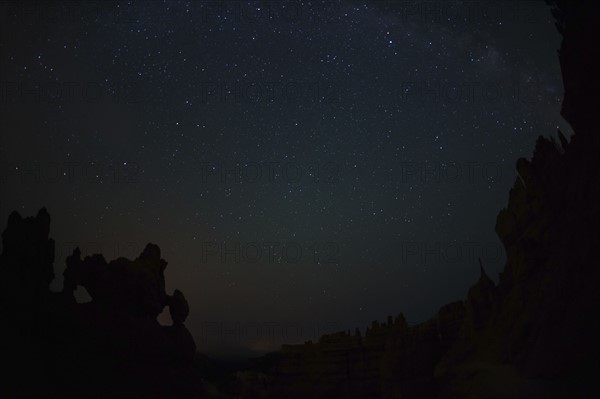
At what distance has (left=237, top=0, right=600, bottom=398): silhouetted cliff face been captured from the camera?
23281 mm

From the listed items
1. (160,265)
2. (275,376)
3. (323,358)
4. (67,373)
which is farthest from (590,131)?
(275,376)

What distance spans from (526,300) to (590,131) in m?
12.5

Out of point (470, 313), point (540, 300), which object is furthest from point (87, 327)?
point (470, 313)

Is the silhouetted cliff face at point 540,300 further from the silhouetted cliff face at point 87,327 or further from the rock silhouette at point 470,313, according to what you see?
the silhouetted cliff face at point 87,327

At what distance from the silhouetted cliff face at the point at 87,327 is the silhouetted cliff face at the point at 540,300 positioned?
18912mm

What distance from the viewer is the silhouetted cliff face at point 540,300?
23281 mm

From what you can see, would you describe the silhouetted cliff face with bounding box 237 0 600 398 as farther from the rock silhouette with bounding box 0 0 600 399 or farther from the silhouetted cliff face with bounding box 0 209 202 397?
the silhouetted cliff face with bounding box 0 209 202 397

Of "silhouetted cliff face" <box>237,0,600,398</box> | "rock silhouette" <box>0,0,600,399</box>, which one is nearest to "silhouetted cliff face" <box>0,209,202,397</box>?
"rock silhouette" <box>0,0,600,399</box>

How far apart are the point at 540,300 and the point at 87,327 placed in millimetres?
28402

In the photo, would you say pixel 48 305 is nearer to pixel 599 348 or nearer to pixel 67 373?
pixel 67 373

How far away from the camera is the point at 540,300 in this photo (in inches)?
1137

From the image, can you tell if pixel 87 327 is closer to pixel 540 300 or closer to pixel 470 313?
pixel 540 300

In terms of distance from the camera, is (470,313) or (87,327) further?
(470,313)

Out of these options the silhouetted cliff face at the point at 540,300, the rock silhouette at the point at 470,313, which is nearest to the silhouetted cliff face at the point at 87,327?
the rock silhouette at the point at 470,313
